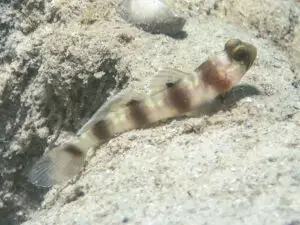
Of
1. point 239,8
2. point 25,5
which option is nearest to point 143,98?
point 25,5

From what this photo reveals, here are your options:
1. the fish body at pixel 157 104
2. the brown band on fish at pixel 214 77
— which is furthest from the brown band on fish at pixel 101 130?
the brown band on fish at pixel 214 77

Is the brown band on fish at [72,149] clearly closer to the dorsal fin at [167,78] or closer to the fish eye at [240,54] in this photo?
the dorsal fin at [167,78]

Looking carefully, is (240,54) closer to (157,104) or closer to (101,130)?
(157,104)

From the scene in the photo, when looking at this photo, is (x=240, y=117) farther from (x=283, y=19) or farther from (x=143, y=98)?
(x=283, y=19)

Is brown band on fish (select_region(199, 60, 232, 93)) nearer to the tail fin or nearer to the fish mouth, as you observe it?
the fish mouth

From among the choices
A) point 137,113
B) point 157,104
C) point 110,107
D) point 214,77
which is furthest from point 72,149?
point 214,77
